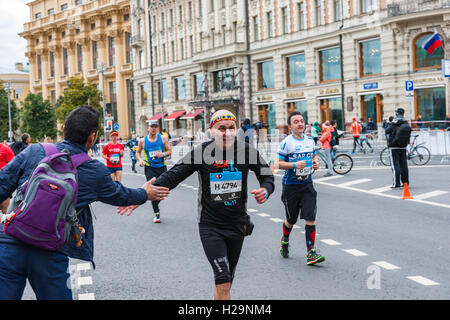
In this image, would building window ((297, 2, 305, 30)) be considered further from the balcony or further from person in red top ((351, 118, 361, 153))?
person in red top ((351, 118, 361, 153))

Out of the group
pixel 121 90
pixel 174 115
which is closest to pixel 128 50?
pixel 121 90

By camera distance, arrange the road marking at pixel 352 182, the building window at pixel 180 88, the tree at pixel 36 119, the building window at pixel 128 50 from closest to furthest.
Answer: the road marking at pixel 352 182, the building window at pixel 180 88, the tree at pixel 36 119, the building window at pixel 128 50

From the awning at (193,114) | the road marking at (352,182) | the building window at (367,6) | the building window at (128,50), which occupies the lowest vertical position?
the road marking at (352,182)

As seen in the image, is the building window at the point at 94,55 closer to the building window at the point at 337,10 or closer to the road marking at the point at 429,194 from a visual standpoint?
the building window at the point at 337,10

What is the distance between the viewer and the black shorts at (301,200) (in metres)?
7.68

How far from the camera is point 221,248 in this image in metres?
5.14

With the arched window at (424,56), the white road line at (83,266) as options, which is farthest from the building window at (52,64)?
the white road line at (83,266)

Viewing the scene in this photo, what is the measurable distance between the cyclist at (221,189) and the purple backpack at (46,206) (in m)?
1.30

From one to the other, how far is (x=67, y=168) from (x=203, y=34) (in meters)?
52.3

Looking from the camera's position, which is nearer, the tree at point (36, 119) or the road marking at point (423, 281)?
the road marking at point (423, 281)

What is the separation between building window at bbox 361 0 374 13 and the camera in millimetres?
38875

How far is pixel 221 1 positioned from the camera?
5312 cm
